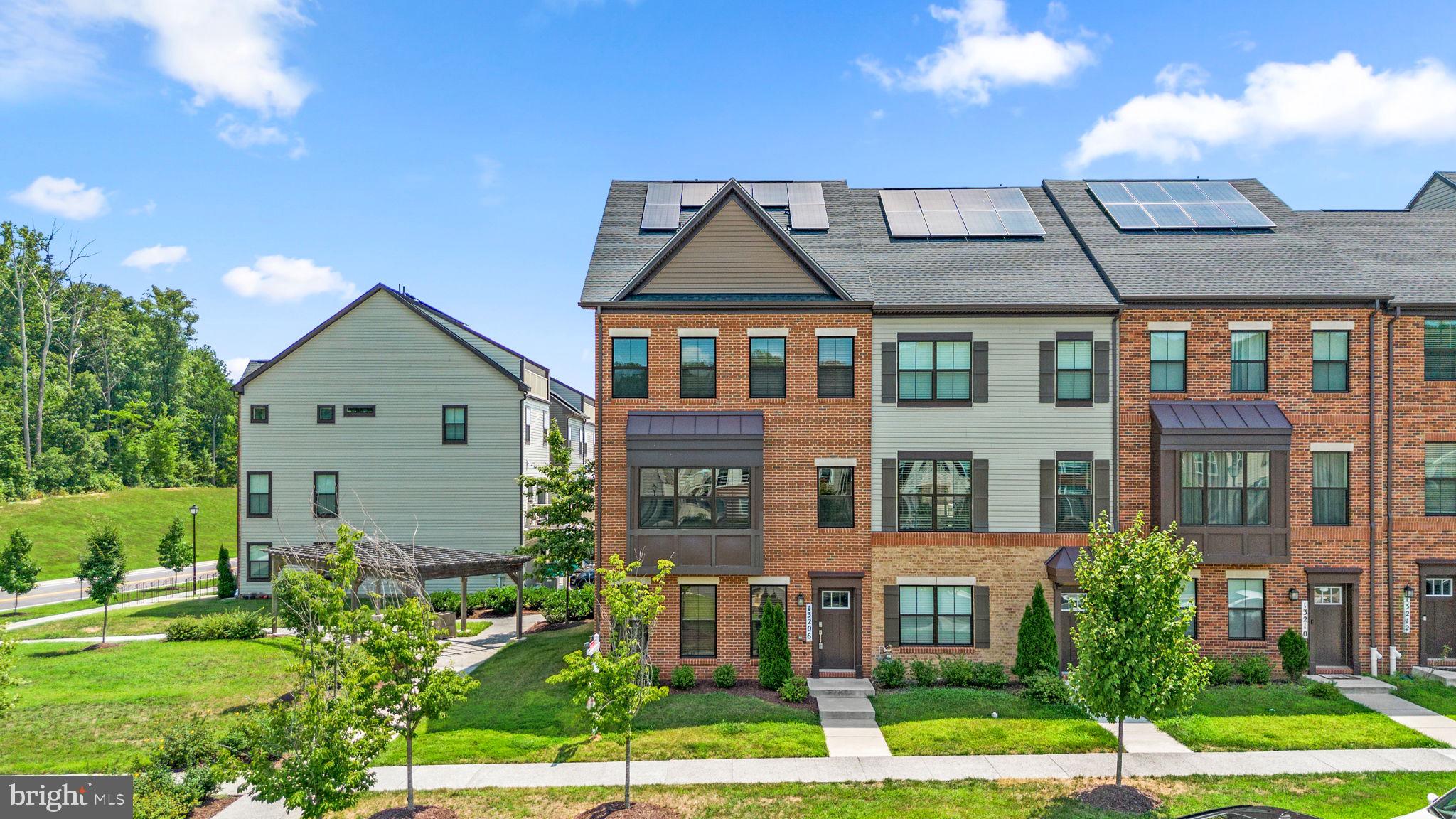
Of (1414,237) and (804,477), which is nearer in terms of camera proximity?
(804,477)

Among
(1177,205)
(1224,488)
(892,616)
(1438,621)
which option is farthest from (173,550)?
(1438,621)

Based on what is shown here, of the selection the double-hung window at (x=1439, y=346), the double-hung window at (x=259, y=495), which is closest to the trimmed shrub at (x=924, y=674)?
the double-hung window at (x=1439, y=346)

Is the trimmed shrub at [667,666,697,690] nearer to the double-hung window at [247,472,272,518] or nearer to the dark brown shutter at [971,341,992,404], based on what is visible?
the dark brown shutter at [971,341,992,404]

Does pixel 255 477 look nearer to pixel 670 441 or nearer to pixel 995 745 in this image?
pixel 670 441

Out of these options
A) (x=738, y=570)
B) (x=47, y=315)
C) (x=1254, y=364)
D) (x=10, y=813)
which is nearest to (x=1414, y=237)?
(x=1254, y=364)

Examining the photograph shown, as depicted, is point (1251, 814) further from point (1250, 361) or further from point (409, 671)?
point (1250, 361)

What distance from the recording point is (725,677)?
17.8 meters

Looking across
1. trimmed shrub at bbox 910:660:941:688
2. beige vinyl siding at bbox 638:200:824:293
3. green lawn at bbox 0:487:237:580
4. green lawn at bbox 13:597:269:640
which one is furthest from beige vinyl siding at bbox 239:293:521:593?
green lawn at bbox 0:487:237:580

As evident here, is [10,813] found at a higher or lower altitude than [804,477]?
lower

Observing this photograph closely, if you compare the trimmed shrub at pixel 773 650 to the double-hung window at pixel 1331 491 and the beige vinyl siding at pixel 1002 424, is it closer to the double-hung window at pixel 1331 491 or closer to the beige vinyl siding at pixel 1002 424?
the beige vinyl siding at pixel 1002 424

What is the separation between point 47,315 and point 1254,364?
8136cm

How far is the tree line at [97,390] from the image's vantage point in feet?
187

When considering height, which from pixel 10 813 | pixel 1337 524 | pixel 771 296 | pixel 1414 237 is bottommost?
pixel 10 813

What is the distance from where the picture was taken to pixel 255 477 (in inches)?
1208
